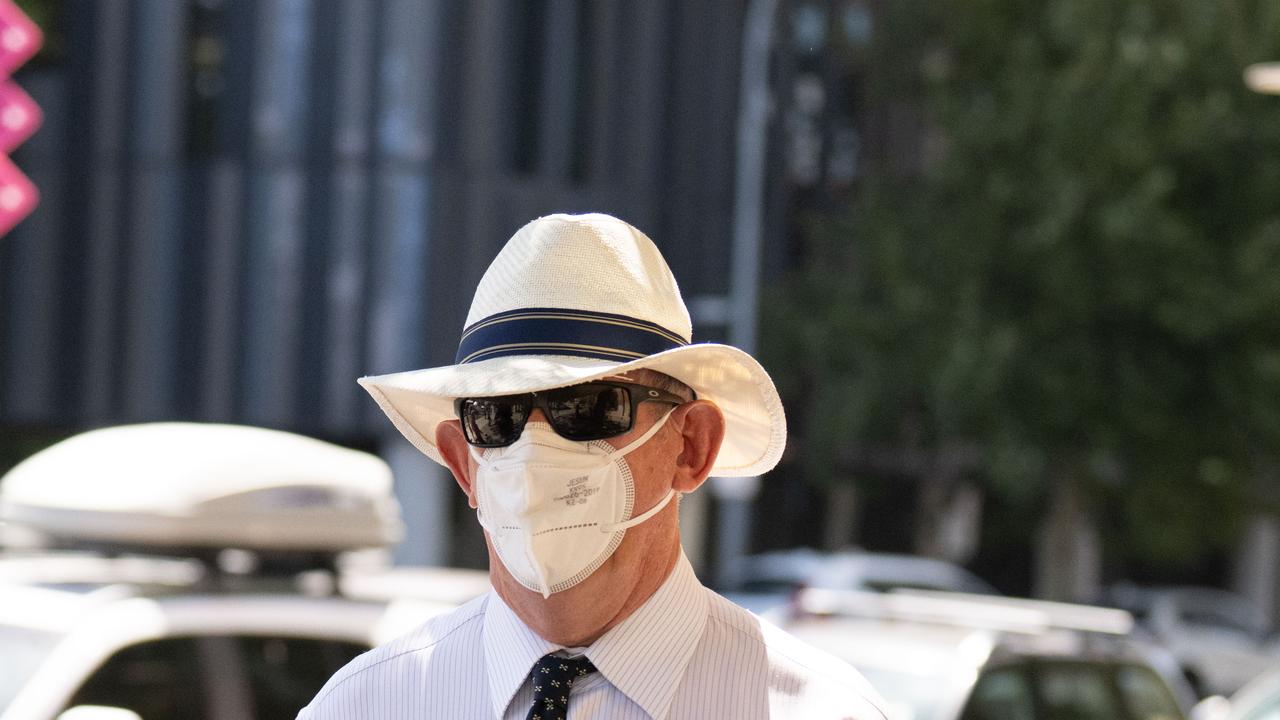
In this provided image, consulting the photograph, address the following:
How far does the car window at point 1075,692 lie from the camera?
7.26 meters

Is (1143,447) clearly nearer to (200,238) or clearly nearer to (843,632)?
(200,238)

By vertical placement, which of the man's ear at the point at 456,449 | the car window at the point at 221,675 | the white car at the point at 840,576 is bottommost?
the white car at the point at 840,576

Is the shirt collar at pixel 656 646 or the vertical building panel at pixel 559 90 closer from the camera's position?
the shirt collar at pixel 656 646

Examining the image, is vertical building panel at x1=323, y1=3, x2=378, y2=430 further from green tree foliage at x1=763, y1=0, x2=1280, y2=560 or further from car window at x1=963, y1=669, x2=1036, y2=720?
car window at x1=963, y1=669, x2=1036, y2=720

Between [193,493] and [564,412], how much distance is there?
2898mm

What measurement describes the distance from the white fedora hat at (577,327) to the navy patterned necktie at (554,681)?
0.35 metres

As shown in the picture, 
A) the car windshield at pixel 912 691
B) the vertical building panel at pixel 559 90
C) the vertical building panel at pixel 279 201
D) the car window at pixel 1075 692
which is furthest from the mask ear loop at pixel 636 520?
the vertical building panel at pixel 559 90

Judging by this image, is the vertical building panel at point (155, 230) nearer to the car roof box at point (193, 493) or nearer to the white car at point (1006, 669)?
the white car at point (1006, 669)

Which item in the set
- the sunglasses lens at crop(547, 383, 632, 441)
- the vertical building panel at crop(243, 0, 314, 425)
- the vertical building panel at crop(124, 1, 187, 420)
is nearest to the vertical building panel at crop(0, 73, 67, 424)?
the vertical building panel at crop(124, 1, 187, 420)

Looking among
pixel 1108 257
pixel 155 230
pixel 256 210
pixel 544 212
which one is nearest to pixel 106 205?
pixel 155 230

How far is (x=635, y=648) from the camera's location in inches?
92.0

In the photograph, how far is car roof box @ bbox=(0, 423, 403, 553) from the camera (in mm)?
5051

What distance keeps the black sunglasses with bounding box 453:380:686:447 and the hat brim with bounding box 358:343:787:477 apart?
0.04 m

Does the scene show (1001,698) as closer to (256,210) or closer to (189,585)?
(189,585)
